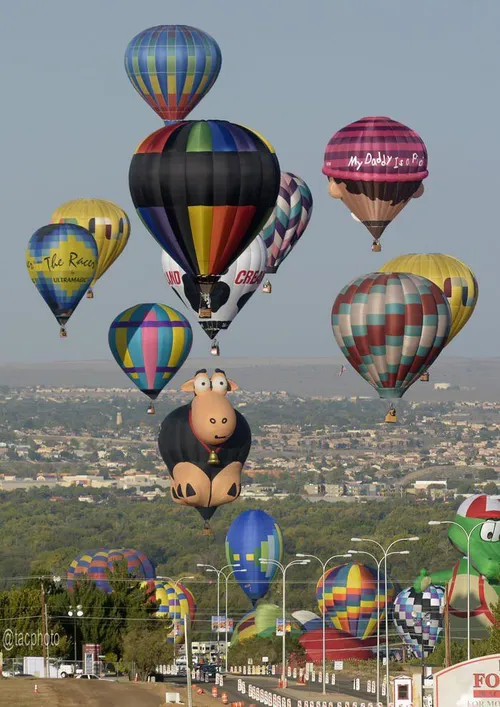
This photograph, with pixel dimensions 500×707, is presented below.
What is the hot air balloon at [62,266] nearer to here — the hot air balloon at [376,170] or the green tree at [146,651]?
the hot air balloon at [376,170]

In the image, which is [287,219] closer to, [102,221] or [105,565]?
→ [102,221]

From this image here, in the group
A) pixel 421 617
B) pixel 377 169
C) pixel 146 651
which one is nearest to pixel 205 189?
pixel 377 169

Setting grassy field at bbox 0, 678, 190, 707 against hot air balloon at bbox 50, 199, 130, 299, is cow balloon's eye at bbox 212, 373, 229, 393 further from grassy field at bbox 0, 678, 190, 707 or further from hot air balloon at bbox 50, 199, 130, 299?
hot air balloon at bbox 50, 199, 130, 299

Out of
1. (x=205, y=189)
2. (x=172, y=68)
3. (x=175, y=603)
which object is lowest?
(x=175, y=603)

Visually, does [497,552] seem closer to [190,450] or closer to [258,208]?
[190,450]

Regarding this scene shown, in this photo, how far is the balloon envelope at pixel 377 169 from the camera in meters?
87.8

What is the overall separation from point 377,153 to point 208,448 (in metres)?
15.4

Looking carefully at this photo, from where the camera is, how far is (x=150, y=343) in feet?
312

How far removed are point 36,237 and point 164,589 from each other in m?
48.2

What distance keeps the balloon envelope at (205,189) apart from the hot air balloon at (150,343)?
66.8ft

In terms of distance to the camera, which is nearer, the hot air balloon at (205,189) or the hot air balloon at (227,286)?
the hot air balloon at (205,189)

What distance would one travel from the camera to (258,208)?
74188 millimetres

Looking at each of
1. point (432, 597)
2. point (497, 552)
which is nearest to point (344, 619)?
point (432, 597)

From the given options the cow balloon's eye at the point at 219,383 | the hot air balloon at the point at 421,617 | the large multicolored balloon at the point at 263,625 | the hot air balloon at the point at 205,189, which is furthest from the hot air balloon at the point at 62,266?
the large multicolored balloon at the point at 263,625
